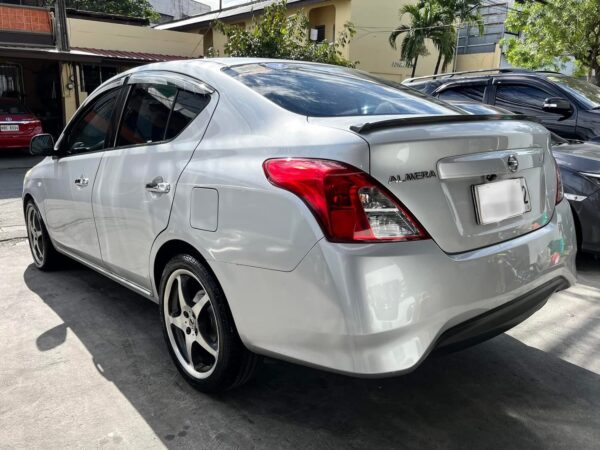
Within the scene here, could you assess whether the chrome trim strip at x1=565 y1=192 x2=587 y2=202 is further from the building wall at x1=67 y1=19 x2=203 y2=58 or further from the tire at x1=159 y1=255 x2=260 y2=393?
the building wall at x1=67 y1=19 x2=203 y2=58

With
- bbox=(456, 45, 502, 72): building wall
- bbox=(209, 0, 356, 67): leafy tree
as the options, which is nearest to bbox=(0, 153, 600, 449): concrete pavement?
bbox=(209, 0, 356, 67): leafy tree

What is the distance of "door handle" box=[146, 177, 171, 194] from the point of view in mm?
2609

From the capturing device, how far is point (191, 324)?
2.66m

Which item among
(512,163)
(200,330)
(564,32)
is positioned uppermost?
(564,32)

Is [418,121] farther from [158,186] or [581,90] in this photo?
[581,90]

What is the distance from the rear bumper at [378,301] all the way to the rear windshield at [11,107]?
13.9 metres

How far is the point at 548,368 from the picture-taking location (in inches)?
116

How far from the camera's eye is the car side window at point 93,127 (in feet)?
11.2

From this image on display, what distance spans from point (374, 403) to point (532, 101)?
18.1ft

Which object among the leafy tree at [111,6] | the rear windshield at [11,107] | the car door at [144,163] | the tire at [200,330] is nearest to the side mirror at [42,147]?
the car door at [144,163]

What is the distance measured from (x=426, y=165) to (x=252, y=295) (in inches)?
34.2

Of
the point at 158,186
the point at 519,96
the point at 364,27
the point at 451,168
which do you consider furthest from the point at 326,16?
the point at 451,168

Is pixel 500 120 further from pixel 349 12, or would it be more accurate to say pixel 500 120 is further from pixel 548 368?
pixel 349 12

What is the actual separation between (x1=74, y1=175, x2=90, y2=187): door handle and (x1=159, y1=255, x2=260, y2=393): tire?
3.58ft
